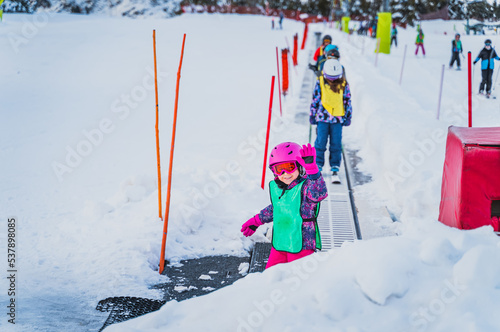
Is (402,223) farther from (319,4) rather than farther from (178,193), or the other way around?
(319,4)

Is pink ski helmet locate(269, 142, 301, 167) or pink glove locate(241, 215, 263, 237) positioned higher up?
pink ski helmet locate(269, 142, 301, 167)

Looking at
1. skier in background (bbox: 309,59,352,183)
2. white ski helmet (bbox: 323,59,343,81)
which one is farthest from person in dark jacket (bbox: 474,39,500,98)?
white ski helmet (bbox: 323,59,343,81)

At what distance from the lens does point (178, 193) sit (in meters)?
5.72

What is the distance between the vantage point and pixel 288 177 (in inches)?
142

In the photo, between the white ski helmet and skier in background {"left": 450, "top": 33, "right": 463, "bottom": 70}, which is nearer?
the white ski helmet

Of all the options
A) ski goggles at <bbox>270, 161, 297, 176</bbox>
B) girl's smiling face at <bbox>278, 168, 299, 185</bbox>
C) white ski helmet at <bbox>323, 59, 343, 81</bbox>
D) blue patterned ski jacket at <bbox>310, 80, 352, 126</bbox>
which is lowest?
girl's smiling face at <bbox>278, 168, 299, 185</bbox>

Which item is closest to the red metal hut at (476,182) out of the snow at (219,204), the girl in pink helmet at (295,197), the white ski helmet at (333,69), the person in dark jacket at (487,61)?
the snow at (219,204)

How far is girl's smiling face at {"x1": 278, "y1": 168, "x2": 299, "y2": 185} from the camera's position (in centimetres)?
361

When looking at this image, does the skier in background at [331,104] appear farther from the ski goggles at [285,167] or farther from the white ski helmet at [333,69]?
the ski goggles at [285,167]

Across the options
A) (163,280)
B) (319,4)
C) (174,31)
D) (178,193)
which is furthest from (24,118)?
(319,4)

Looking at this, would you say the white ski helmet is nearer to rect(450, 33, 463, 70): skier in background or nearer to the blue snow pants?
the blue snow pants

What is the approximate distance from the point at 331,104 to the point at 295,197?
2.89 metres

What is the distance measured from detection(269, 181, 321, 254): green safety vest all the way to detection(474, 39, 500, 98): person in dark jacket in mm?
3984

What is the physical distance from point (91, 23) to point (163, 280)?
34235mm
